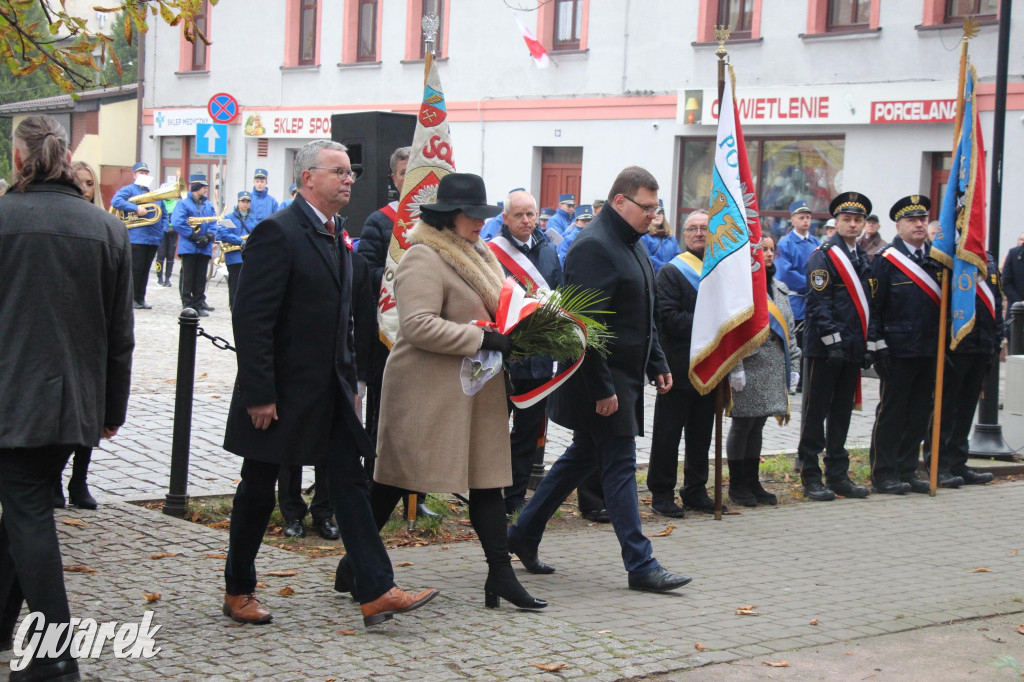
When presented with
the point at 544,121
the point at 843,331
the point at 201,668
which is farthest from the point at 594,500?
the point at 544,121

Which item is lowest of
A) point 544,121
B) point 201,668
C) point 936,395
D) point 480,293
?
point 201,668

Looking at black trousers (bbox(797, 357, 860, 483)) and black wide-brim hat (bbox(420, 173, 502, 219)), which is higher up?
black wide-brim hat (bbox(420, 173, 502, 219))

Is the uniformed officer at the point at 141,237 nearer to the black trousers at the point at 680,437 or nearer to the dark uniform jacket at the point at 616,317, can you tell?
the black trousers at the point at 680,437

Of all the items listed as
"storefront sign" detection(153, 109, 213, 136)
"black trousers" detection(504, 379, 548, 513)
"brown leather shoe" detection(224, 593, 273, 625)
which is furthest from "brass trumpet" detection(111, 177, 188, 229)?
"brown leather shoe" detection(224, 593, 273, 625)

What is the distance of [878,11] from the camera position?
2031 centimetres

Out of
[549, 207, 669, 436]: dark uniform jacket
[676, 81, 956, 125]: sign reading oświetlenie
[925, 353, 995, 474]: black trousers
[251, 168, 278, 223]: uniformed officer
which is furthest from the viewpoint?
[251, 168, 278, 223]: uniformed officer

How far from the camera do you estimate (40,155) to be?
4742 mm

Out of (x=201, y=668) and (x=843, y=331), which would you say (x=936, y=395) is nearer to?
(x=843, y=331)

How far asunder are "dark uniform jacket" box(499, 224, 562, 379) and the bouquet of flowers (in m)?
1.89

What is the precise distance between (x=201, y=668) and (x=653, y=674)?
5.68 ft

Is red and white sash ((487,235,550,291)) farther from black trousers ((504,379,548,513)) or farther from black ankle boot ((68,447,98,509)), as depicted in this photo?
black ankle boot ((68,447,98,509))

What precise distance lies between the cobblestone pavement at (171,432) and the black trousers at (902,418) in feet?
4.88

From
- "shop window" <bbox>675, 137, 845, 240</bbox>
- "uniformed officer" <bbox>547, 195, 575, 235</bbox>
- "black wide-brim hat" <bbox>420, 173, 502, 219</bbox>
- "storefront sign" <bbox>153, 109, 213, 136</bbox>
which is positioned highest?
"storefront sign" <bbox>153, 109, 213, 136</bbox>

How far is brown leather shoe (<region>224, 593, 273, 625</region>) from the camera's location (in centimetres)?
545
